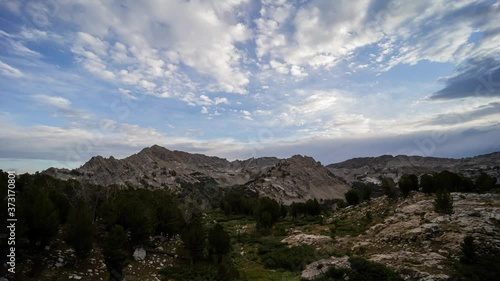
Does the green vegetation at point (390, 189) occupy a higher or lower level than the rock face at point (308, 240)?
higher

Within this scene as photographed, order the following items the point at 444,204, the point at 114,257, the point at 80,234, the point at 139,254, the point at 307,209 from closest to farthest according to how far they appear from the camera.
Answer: the point at 114,257 → the point at 80,234 → the point at 139,254 → the point at 444,204 → the point at 307,209

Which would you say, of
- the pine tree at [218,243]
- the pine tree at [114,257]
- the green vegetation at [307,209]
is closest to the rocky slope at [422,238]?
the pine tree at [218,243]

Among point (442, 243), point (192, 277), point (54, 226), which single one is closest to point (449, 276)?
point (442, 243)

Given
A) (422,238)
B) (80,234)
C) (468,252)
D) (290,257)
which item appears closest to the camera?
(468,252)

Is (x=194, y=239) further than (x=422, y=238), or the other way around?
(x=194, y=239)

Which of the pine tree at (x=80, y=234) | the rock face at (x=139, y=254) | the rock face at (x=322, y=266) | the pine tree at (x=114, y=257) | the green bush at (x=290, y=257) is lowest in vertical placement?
the green bush at (x=290, y=257)

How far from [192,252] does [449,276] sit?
24.8 metres

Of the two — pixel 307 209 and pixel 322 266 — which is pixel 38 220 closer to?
pixel 322 266

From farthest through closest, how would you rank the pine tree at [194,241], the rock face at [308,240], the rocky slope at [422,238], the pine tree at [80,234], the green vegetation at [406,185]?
1. the green vegetation at [406,185]
2. the rock face at [308,240]
3. the pine tree at [194,241]
4. the pine tree at [80,234]
5. the rocky slope at [422,238]

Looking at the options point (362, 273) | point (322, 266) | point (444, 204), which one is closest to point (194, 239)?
point (322, 266)

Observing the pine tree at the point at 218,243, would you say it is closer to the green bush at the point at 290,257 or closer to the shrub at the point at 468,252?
the green bush at the point at 290,257

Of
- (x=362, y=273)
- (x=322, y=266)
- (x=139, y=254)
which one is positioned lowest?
(x=322, y=266)

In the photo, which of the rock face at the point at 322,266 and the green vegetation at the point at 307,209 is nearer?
the rock face at the point at 322,266

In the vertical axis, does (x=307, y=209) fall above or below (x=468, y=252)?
below
